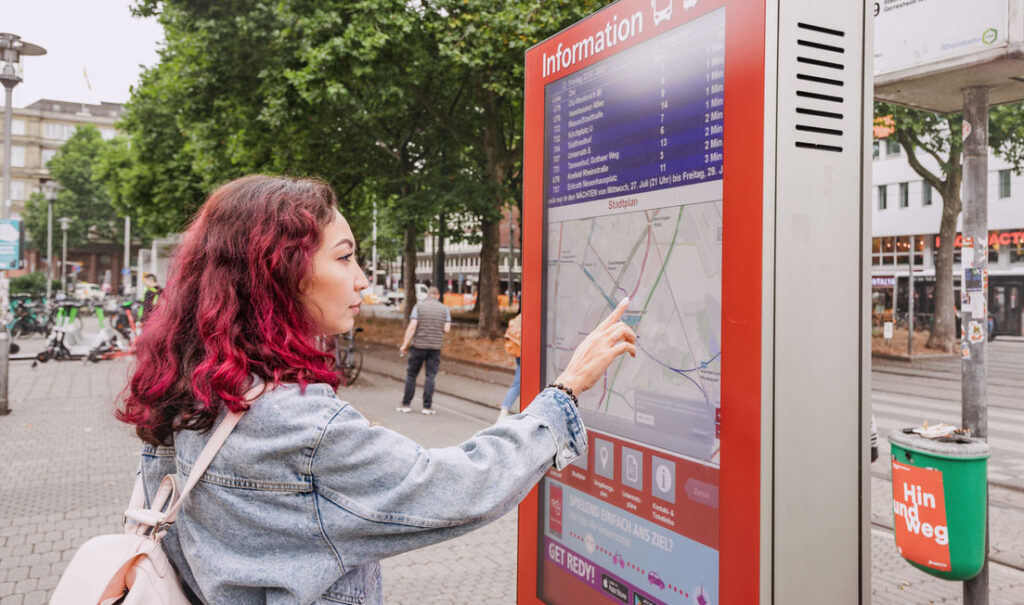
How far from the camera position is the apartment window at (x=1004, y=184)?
3476 cm

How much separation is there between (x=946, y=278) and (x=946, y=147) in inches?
139

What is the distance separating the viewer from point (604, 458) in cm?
233

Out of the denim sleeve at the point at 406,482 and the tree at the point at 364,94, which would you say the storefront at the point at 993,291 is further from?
the denim sleeve at the point at 406,482

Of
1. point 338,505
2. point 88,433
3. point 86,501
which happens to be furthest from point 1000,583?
point 88,433

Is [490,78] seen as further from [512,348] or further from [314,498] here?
[314,498]

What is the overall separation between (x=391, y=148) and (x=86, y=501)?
17273 millimetres

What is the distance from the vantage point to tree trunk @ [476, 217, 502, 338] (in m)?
20.2

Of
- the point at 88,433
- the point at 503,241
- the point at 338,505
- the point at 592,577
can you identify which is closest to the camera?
the point at 338,505

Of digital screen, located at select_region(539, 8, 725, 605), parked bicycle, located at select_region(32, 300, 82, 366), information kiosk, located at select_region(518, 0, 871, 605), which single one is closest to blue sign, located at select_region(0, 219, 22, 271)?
parked bicycle, located at select_region(32, 300, 82, 366)

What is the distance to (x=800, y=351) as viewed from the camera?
170 cm

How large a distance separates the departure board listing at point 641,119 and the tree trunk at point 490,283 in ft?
57.3

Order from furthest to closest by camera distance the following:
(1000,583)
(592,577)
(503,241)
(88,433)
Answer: (503,241), (88,433), (1000,583), (592,577)

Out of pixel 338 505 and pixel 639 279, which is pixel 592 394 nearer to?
pixel 639 279

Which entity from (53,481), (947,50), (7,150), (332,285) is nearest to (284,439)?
(332,285)
